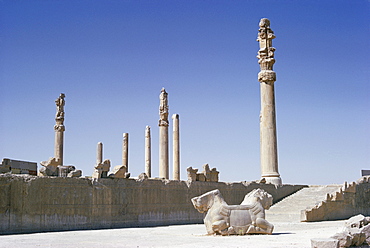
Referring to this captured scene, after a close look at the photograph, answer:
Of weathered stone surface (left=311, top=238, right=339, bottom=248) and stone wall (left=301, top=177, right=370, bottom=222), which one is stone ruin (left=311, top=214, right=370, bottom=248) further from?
stone wall (left=301, top=177, right=370, bottom=222)

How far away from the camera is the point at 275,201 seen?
20578mm

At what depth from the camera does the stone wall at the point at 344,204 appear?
1740cm

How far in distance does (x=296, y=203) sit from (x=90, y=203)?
30.1 feet

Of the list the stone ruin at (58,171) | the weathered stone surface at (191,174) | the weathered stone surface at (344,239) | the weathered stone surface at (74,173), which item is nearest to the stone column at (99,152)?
the weathered stone surface at (191,174)

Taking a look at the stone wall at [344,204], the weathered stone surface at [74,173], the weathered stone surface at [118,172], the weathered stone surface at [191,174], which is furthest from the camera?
the stone wall at [344,204]

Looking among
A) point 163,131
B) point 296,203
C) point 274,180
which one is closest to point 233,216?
point 296,203

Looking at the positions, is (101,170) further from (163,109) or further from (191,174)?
(163,109)

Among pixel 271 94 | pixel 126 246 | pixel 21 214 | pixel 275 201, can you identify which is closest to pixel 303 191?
pixel 275 201

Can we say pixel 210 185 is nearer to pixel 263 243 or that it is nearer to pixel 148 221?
pixel 148 221

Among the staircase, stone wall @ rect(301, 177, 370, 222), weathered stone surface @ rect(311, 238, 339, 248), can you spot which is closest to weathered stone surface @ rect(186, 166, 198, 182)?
the staircase

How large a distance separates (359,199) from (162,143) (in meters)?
12.6

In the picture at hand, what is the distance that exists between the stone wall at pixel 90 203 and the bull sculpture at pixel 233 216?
395 cm

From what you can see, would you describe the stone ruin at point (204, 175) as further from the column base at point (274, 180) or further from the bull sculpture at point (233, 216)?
the bull sculpture at point (233, 216)

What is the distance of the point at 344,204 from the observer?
62.4 ft
